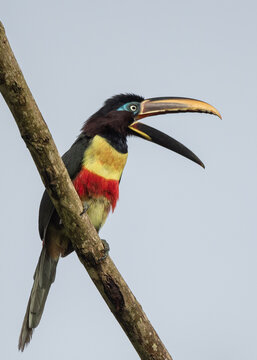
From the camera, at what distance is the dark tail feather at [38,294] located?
6043mm

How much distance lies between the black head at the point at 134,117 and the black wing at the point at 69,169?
197 millimetres

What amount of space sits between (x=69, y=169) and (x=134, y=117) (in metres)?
1.25

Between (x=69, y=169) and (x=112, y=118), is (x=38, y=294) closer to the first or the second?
(x=69, y=169)

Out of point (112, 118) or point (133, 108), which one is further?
point (133, 108)

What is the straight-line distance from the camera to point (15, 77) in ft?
14.1

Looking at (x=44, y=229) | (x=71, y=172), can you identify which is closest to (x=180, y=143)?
(x=71, y=172)

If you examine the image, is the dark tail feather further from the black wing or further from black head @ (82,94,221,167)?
black head @ (82,94,221,167)

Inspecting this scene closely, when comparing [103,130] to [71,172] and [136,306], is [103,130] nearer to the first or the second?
[71,172]

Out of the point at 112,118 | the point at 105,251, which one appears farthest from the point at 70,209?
the point at 112,118

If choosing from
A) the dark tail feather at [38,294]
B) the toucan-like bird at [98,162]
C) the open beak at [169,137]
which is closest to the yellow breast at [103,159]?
the toucan-like bird at [98,162]

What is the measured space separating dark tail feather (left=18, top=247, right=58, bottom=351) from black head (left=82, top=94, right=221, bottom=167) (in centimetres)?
154

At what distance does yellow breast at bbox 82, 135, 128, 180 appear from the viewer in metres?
6.21

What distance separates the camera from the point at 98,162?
6254 mm

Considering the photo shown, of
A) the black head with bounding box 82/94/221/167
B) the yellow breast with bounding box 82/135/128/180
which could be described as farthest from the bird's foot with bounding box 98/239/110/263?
the black head with bounding box 82/94/221/167
